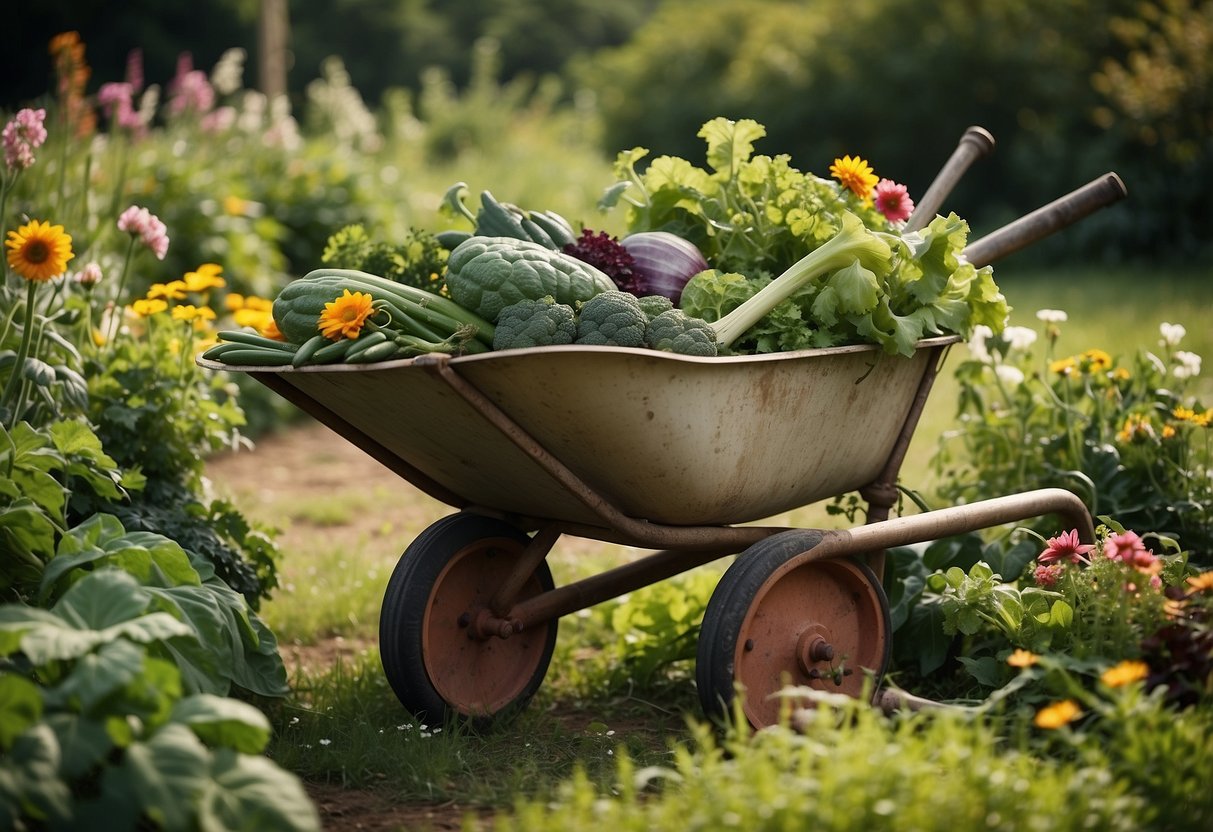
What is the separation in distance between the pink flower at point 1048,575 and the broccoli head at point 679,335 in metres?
1.00

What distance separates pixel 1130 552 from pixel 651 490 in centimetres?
100

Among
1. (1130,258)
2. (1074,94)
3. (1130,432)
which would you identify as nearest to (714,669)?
(1130,432)

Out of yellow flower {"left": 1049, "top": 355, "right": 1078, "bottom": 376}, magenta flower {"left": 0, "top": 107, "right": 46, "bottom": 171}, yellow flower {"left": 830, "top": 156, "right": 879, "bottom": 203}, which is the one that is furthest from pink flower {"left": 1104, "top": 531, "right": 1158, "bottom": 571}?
magenta flower {"left": 0, "top": 107, "right": 46, "bottom": 171}

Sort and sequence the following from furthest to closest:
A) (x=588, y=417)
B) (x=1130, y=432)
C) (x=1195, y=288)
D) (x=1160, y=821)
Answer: (x=1195, y=288), (x=1130, y=432), (x=588, y=417), (x=1160, y=821)

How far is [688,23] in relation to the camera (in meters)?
16.1

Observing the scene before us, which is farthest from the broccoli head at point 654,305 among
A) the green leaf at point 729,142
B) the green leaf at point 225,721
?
the green leaf at point 225,721

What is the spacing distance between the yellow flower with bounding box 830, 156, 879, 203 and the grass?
1.21 metres

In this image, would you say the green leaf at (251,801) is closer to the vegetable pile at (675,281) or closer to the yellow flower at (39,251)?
the vegetable pile at (675,281)

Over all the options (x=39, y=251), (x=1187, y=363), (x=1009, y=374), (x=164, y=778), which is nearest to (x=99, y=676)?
(x=164, y=778)

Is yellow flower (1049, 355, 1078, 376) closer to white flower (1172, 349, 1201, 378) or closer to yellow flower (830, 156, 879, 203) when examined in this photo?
white flower (1172, 349, 1201, 378)

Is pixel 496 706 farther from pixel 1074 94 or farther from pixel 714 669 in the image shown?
pixel 1074 94

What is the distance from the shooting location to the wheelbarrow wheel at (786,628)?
262 cm

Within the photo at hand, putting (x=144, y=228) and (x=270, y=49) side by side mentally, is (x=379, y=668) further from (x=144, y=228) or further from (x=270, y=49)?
(x=270, y=49)

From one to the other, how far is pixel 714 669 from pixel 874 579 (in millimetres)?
516
